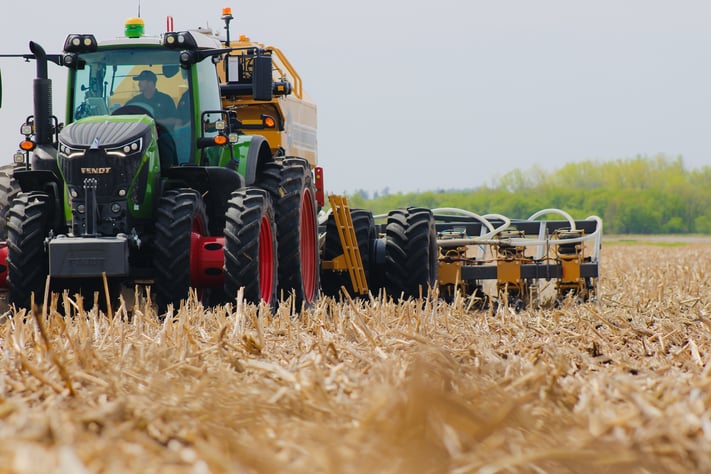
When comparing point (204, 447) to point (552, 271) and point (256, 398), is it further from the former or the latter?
point (552, 271)

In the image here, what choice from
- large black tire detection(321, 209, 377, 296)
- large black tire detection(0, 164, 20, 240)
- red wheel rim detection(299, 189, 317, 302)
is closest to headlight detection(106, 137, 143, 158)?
large black tire detection(0, 164, 20, 240)

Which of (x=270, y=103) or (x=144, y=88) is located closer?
(x=144, y=88)

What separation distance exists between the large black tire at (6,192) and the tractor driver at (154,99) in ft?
4.14

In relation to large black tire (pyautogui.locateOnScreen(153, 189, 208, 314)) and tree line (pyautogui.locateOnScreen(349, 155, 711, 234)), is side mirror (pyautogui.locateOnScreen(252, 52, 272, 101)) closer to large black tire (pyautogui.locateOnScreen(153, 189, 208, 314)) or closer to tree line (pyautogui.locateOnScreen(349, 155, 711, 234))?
large black tire (pyautogui.locateOnScreen(153, 189, 208, 314))

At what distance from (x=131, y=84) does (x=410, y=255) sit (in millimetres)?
3359

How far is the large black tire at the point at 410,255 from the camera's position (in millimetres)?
10164

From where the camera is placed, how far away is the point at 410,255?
33.6 feet

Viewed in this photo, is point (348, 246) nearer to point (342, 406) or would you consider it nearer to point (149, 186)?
point (149, 186)

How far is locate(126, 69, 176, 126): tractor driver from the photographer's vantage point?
8.15m

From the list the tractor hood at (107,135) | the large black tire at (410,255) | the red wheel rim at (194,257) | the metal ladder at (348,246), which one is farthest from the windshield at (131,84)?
the large black tire at (410,255)

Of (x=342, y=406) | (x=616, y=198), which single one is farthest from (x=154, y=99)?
(x=616, y=198)

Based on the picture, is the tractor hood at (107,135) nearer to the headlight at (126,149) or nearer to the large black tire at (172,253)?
the headlight at (126,149)

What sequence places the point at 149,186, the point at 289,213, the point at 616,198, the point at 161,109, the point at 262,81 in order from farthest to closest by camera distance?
1. the point at 616,198
2. the point at 289,213
3. the point at 161,109
4. the point at 262,81
5. the point at 149,186

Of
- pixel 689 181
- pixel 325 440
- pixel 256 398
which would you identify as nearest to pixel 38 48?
pixel 256 398
